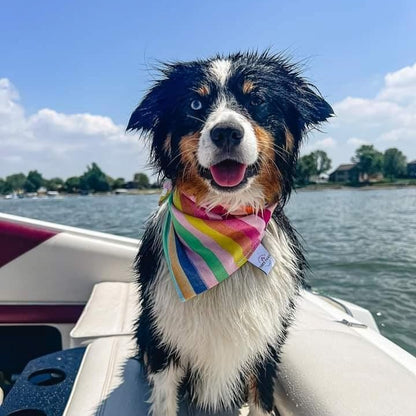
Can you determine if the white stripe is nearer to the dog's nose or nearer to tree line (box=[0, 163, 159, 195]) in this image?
the dog's nose

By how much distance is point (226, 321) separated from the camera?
164 centimetres

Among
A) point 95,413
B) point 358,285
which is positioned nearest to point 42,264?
point 95,413

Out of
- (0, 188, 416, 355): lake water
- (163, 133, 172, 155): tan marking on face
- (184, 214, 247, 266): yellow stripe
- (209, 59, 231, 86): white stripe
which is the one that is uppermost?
(209, 59, 231, 86): white stripe

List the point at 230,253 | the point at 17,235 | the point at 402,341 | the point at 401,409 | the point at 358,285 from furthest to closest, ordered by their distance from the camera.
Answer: the point at 358,285 → the point at 402,341 → the point at 17,235 → the point at 230,253 → the point at 401,409

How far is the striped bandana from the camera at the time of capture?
5.25 ft

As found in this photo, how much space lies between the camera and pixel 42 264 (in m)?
3.25

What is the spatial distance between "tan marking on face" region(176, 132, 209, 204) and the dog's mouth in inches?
2.5

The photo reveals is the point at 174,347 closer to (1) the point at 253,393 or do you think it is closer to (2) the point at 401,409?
(1) the point at 253,393

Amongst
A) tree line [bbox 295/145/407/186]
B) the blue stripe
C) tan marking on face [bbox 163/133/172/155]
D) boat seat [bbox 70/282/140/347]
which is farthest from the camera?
tree line [bbox 295/145/407/186]

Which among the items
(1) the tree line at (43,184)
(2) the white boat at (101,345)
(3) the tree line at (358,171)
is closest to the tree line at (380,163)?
(3) the tree line at (358,171)

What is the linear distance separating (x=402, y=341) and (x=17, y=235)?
3.82 m

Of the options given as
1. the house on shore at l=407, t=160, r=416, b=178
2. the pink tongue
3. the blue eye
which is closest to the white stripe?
the blue eye

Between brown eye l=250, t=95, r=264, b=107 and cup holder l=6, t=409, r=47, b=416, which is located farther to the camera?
cup holder l=6, t=409, r=47, b=416

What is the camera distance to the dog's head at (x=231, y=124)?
1546 mm
